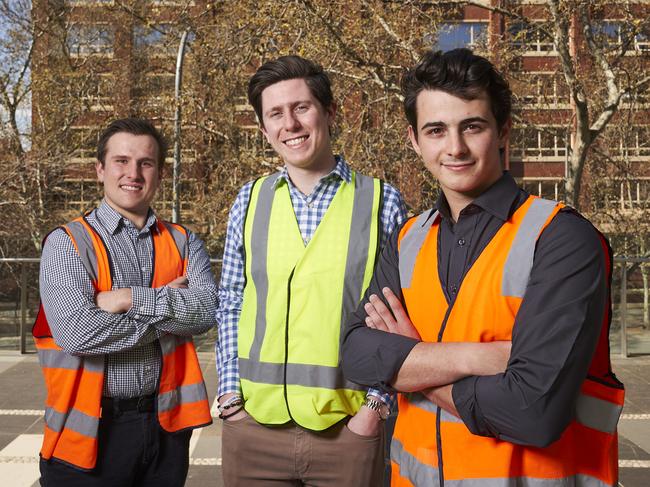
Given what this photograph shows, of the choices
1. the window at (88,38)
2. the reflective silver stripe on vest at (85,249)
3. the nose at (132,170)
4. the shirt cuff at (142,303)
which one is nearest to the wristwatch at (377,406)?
the shirt cuff at (142,303)

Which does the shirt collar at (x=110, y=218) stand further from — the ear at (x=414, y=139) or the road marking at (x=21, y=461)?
the road marking at (x=21, y=461)

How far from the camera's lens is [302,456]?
8.54 ft

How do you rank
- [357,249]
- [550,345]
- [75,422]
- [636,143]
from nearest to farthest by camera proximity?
[550,345]
[357,249]
[75,422]
[636,143]

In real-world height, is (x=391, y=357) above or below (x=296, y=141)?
below

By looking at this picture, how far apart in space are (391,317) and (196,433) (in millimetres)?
4375

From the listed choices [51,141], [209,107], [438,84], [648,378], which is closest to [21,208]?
[51,141]

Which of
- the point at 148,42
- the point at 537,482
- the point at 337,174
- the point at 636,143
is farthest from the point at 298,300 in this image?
the point at 148,42

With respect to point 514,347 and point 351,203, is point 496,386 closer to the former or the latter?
point 514,347

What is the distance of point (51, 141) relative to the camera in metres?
20.8

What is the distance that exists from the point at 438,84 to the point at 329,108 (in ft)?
2.63

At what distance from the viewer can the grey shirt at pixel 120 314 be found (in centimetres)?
283

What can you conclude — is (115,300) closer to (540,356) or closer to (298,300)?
(298,300)

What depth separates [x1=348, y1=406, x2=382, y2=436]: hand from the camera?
8.41 ft

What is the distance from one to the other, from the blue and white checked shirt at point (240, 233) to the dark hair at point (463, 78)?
2.22 feet
